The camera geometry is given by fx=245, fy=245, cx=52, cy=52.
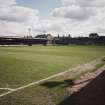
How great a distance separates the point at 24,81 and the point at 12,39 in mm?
85582

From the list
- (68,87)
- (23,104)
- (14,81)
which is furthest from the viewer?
(14,81)

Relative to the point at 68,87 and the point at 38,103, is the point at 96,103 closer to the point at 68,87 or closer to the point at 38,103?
the point at 38,103

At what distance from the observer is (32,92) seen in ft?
36.7

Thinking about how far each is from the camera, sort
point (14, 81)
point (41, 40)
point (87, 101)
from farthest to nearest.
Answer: point (41, 40) → point (14, 81) → point (87, 101)

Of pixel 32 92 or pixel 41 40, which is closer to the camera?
pixel 32 92

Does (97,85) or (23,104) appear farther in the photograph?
(97,85)

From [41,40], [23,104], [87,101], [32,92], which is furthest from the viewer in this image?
[41,40]

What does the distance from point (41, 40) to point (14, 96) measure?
105515mm

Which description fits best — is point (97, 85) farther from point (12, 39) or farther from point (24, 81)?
point (12, 39)

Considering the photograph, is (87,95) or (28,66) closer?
(87,95)

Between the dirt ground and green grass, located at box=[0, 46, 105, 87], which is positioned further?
green grass, located at box=[0, 46, 105, 87]

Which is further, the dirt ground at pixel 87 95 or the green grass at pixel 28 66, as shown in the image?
the green grass at pixel 28 66

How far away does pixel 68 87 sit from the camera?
41.9ft

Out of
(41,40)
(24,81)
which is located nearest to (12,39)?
(41,40)
